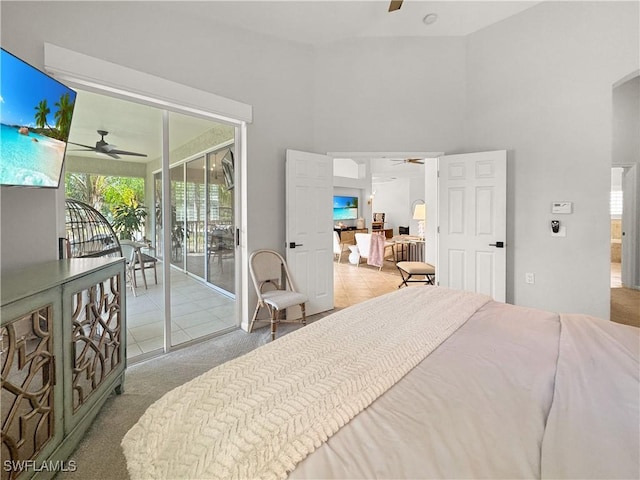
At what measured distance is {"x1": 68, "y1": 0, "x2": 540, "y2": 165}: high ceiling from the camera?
241cm

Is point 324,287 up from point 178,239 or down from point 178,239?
Result: down

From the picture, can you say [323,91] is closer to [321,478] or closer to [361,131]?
[361,131]

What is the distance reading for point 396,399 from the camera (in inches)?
35.9

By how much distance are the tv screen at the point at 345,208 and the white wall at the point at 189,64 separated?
6405mm

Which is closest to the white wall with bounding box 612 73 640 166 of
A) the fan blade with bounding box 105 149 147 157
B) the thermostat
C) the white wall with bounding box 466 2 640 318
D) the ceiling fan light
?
the white wall with bounding box 466 2 640 318

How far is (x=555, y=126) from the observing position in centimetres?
316

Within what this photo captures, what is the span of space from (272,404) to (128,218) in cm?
242

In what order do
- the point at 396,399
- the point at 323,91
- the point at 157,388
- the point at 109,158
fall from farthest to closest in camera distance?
the point at 323,91 → the point at 109,158 → the point at 157,388 → the point at 396,399

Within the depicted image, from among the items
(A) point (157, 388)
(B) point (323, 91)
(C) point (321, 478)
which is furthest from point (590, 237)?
(A) point (157, 388)

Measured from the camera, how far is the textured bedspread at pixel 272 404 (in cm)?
71

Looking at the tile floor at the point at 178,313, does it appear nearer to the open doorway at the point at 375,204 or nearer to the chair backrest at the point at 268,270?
the chair backrest at the point at 268,270

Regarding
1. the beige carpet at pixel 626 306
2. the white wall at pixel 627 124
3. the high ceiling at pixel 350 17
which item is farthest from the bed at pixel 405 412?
the white wall at pixel 627 124

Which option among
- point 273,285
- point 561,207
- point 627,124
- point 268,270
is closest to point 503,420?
point 268,270

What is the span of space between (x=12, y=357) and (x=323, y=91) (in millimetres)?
3652
